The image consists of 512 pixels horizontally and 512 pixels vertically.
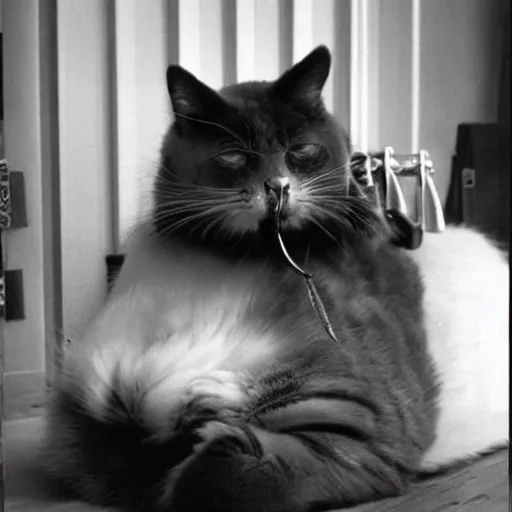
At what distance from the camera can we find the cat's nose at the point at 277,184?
1026mm

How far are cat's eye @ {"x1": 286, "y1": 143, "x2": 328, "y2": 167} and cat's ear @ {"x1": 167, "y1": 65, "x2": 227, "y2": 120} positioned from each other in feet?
0.34

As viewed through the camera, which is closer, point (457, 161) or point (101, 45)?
point (101, 45)

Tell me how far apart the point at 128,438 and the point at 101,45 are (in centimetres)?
49

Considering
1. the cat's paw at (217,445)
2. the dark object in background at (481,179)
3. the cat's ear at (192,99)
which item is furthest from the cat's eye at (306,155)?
the cat's paw at (217,445)

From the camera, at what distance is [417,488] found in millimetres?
1105

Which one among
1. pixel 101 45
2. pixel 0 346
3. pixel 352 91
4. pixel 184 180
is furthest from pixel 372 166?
pixel 0 346

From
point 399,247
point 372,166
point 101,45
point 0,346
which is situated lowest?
point 0,346

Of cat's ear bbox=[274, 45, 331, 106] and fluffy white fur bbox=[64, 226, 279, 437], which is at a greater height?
cat's ear bbox=[274, 45, 331, 106]

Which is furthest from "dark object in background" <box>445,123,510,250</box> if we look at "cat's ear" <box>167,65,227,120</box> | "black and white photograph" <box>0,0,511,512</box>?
"cat's ear" <box>167,65,227,120</box>

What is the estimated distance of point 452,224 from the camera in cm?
114

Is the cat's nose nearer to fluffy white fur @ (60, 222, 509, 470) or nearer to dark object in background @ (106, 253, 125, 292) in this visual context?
fluffy white fur @ (60, 222, 509, 470)

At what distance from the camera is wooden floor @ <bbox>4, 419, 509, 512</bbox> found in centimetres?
104

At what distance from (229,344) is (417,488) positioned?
33 cm

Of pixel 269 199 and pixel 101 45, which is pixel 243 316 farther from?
pixel 101 45
